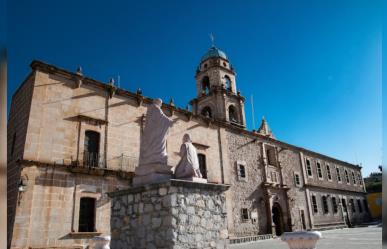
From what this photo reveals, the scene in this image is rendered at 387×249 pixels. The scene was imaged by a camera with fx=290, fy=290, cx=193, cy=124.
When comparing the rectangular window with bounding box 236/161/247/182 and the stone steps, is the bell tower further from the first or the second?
the stone steps

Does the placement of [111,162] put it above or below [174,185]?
above

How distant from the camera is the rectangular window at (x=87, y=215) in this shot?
12117 millimetres

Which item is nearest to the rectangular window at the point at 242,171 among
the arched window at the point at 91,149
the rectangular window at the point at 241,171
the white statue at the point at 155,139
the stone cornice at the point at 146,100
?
the rectangular window at the point at 241,171

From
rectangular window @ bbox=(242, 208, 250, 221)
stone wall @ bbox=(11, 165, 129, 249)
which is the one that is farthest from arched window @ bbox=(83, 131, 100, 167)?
rectangular window @ bbox=(242, 208, 250, 221)

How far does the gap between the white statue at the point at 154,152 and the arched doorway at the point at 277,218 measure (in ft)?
59.5

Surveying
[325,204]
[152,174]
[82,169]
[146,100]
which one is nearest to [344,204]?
[325,204]

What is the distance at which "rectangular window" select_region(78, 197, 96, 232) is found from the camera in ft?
39.8

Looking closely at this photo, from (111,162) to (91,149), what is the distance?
110cm

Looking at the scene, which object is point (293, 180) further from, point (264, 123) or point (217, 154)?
point (217, 154)

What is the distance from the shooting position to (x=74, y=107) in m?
13.3

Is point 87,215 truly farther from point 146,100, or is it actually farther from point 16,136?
point 146,100

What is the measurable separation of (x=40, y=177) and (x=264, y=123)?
18930mm

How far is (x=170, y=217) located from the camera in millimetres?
5266

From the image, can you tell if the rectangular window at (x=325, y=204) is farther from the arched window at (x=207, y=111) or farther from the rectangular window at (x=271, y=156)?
the arched window at (x=207, y=111)
